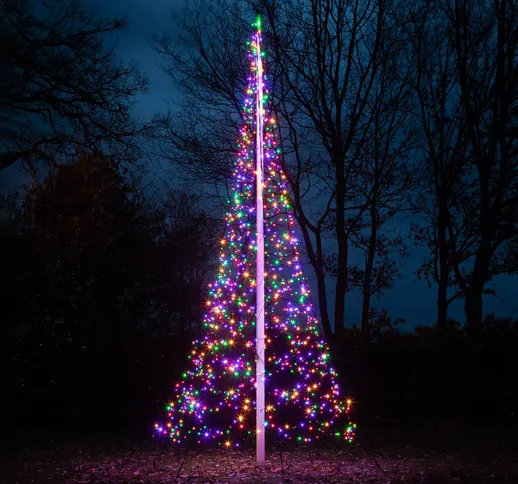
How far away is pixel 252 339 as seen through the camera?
8.65 metres

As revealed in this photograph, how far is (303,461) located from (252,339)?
1841 mm

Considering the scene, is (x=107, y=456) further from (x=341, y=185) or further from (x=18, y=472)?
(x=341, y=185)

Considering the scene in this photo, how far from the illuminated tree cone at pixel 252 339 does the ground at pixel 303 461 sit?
1.94ft

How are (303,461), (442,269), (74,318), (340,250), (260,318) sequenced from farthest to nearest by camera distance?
(442,269) → (340,250) → (74,318) → (303,461) → (260,318)

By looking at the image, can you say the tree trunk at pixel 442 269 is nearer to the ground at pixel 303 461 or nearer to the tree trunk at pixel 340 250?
the tree trunk at pixel 340 250

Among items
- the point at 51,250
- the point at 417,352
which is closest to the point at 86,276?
the point at 51,250

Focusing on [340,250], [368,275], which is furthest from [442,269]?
[340,250]

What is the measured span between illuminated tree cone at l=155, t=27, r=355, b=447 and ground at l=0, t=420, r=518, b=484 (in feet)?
1.94

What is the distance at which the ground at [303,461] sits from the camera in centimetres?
743

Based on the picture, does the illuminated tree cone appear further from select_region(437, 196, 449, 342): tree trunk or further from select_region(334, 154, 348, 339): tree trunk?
select_region(437, 196, 449, 342): tree trunk

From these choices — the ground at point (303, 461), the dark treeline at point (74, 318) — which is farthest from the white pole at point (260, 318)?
the dark treeline at point (74, 318)

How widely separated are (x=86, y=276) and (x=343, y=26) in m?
7.68

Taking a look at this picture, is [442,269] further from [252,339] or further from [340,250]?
[252,339]

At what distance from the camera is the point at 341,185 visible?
44.3 ft
